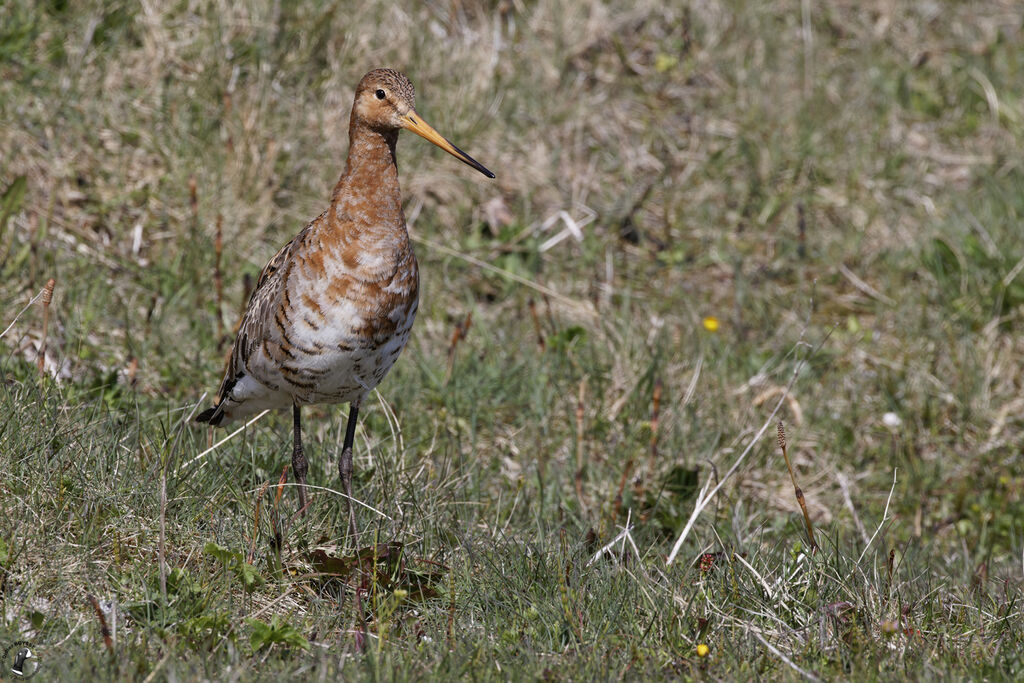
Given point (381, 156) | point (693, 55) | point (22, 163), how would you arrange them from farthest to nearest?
point (693, 55) → point (22, 163) → point (381, 156)

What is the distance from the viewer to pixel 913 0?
9000 millimetres

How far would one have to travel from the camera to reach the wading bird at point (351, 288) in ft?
14.0

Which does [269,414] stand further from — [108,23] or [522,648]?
[108,23]

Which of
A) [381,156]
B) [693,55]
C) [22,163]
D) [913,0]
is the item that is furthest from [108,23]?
[913,0]

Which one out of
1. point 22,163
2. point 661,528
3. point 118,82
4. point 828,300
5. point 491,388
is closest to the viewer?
point 661,528

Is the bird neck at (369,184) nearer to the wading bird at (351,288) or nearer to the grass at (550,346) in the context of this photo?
the wading bird at (351,288)

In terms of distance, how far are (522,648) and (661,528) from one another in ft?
5.99
